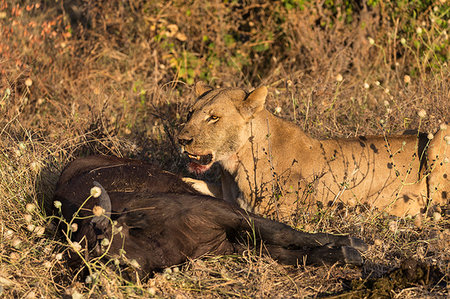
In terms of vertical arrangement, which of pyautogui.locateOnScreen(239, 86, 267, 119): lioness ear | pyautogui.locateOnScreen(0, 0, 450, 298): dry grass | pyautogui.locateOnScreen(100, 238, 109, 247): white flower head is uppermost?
pyautogui.locateOnScreen(239, 86, 267, 119): lioness ear

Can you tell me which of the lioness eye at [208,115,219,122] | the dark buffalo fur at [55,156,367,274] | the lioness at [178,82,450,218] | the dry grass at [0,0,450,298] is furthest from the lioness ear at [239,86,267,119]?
the dry grass at [0,0,450,298]

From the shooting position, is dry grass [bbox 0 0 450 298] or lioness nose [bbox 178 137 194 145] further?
lioness nose [bbox 178 137 194 145]

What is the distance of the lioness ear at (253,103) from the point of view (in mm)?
4539

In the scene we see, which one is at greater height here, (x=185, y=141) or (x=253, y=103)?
(x=253, y=103)

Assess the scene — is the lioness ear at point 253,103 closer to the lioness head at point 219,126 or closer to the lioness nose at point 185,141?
the lioness head at point 219,126

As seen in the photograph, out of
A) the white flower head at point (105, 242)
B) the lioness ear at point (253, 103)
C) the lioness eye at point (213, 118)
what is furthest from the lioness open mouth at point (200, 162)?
the white flower head at point (105, 242)

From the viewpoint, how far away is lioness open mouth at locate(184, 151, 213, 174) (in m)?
4.65

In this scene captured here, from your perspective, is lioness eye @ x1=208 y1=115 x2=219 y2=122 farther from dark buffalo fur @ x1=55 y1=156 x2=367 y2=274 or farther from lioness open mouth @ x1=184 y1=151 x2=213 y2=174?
dark buffalo fur @ x1=55 y1=156 x2=367 y2=274

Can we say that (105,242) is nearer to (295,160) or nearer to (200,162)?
(200,162)

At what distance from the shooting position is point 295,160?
463 cm

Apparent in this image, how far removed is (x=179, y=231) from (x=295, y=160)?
4.11ft

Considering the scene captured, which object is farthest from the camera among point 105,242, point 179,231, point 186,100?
point 186,100

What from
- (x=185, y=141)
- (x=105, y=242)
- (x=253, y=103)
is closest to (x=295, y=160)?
(x=253, y=103)

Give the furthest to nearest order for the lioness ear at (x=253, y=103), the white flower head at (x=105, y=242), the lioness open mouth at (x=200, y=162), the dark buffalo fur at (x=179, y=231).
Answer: the lioness open mouth at (x=200, y=162) < the lioness ear at (x=253, y=103) < the dark buffalo fur at (x=179, y=231) < the white flower head at (x=105, y=242)
